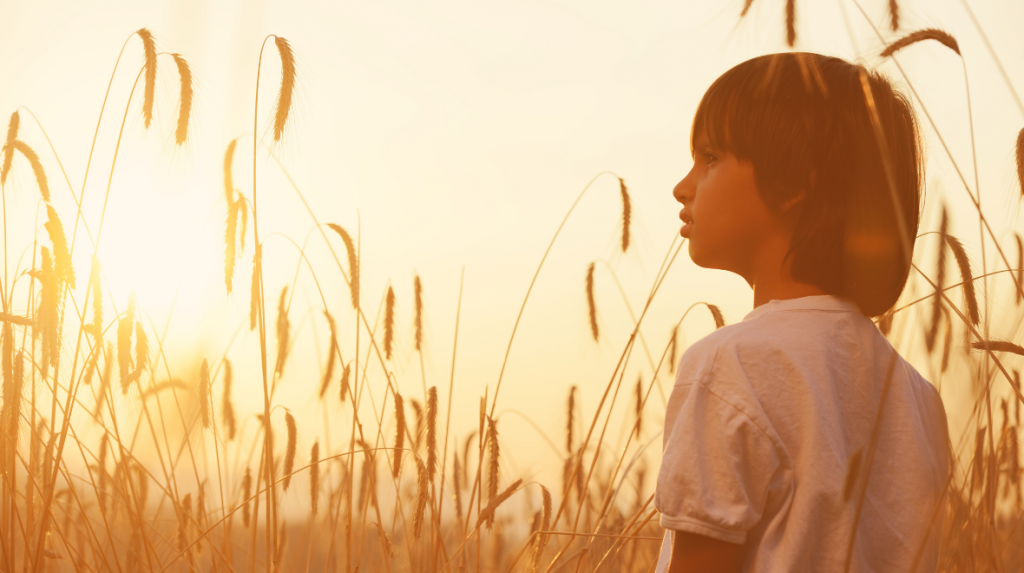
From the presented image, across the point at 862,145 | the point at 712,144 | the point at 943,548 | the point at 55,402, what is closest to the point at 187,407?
the point at 55,402

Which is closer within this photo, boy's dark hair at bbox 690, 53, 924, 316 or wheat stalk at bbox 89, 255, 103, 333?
boy's dark hair at bbox 690, 53, 924, 316

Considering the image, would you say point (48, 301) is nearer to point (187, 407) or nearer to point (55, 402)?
point (55, 402)

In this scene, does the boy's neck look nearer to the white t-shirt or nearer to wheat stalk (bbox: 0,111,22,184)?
the white t-shirt

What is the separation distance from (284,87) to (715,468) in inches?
52.2

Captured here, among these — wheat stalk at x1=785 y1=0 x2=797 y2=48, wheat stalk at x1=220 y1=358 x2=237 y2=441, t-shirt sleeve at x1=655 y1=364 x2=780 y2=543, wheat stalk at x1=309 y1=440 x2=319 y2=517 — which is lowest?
wheat stalk at x1=309 y1=440 x2=319 y2=517

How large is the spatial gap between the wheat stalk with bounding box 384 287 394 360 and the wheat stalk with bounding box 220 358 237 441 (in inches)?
26.0

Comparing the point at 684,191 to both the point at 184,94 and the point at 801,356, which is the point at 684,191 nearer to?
the point at 801,356

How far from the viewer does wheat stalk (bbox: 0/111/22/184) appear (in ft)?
6.04

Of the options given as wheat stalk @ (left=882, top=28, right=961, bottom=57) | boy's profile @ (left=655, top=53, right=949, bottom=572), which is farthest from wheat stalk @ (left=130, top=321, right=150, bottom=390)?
wheat stalk @ (left=882, top=28, right=961, bottom=57)

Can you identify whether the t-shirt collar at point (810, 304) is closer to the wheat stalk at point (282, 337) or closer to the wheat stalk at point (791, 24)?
the wheat stalk at point (791, 24)

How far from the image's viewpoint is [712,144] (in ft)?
3.48

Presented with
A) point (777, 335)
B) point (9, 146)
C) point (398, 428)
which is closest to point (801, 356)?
point (777, 335)

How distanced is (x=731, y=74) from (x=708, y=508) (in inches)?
26.3

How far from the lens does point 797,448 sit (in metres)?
0.82
